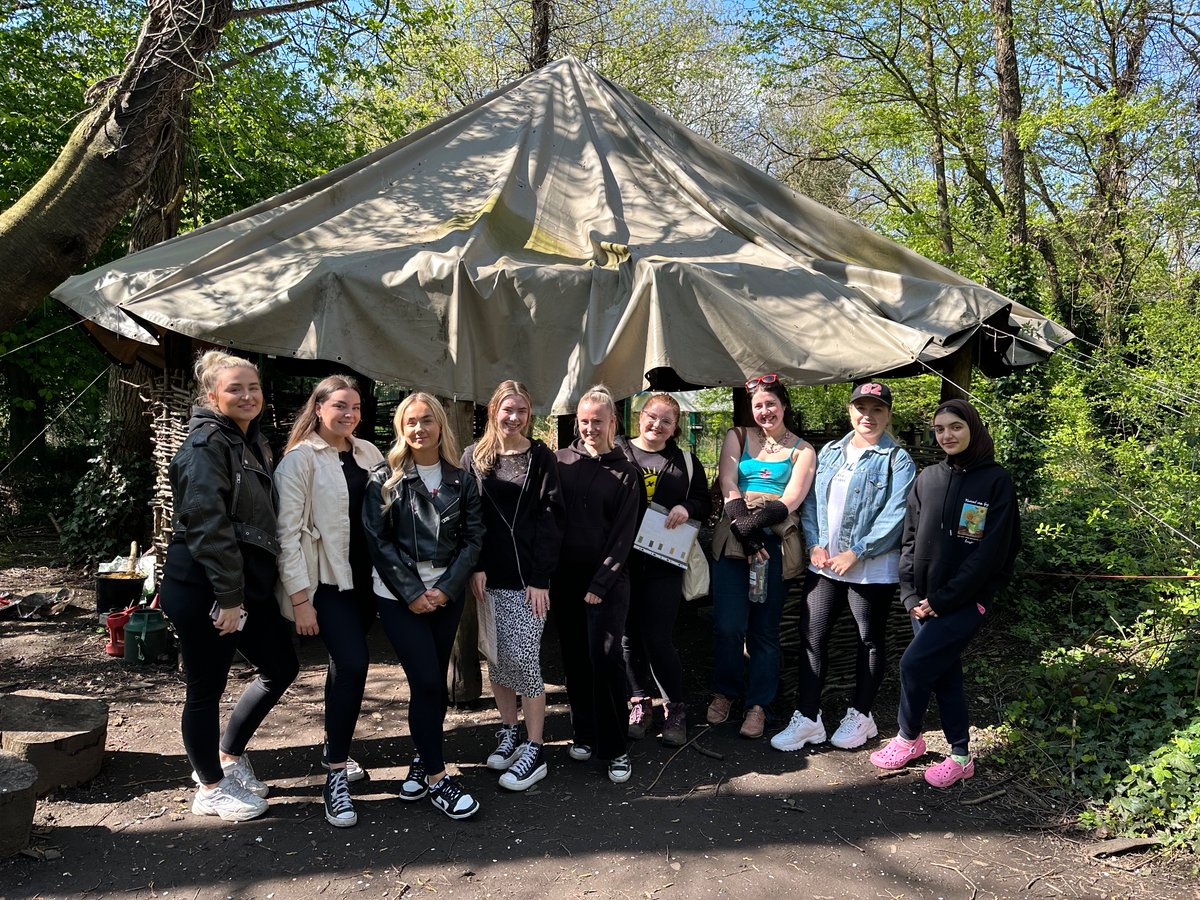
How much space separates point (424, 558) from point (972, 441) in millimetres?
2434

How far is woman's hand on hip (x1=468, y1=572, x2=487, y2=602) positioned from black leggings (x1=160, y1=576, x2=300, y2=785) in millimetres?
796

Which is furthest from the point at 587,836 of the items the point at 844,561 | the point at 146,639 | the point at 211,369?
the point at 146,639

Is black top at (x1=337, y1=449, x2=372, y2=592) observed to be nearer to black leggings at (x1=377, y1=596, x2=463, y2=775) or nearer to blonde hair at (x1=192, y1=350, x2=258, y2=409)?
black leggings at (x1=377, y1=596, x2=463, y2=775)

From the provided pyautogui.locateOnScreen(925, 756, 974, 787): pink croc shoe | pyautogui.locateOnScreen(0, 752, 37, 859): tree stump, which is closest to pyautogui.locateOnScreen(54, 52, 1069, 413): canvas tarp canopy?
pyautogui.locateOnScreen(925, 756, 974, 787): pink croc shoe

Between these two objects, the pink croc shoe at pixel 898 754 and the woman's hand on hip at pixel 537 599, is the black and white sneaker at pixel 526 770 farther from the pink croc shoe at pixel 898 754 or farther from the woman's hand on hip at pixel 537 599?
the pink croc shoe at pixel 898 754

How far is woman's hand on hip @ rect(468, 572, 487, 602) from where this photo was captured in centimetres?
375

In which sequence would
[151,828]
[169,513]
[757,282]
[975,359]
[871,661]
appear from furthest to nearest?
[169,513] < [975,359] < [757,282] < [871,661] < [151,828]

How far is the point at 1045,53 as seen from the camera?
13617 mm

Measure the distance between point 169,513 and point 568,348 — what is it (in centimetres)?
344

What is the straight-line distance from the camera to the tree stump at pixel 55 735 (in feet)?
11.7

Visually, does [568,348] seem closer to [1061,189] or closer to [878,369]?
[878,369]

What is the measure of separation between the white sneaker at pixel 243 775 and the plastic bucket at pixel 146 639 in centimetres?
217

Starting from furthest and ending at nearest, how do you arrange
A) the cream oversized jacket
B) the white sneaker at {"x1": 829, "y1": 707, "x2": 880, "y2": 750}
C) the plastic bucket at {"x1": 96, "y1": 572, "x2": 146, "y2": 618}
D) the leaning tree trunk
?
1. the plastic bucket at {"x1": 96, "y1": 572, "x2": 146, "y2": 618}
2. the leaning tree trunk
3. the white sneaker at {"x1": 829, "y1": 707, "x2": 880, "y2": 750}
4. the cream oversized jacket

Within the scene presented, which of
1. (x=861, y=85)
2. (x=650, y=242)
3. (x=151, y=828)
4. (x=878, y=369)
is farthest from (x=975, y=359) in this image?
(x=861, y=85)
